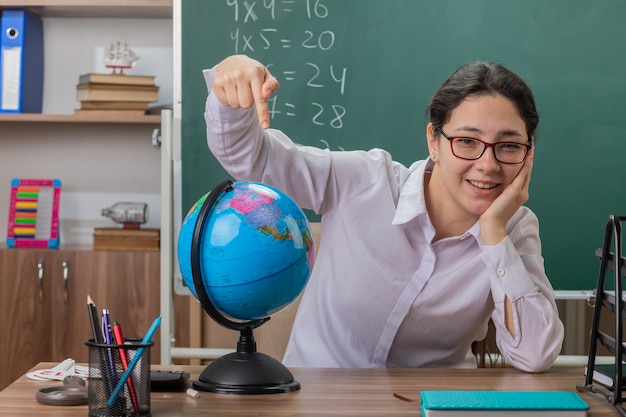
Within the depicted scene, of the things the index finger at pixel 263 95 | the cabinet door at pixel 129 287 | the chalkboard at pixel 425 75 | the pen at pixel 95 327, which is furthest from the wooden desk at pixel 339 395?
the cabinet door at pixel 129 287

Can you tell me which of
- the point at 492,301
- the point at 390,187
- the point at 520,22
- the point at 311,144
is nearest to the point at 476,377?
the point at 492,301

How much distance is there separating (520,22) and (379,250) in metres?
1.28

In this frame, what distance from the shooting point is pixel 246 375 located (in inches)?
55.8

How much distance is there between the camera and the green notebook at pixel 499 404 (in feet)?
3.99

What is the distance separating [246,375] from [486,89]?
2.74 feet

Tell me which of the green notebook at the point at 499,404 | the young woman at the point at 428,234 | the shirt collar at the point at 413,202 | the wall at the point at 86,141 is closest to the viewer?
the green notebook at the point at 499,404

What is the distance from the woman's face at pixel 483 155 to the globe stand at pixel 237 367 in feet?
2.03

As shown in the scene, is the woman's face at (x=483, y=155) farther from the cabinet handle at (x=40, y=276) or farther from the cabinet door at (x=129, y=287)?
the cabinet handle at (x=40, y=276)

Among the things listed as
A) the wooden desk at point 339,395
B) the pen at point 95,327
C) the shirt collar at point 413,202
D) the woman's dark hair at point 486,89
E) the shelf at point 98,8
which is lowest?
the wooden desk at point 339,395

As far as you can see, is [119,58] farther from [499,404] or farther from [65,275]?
[499,404]

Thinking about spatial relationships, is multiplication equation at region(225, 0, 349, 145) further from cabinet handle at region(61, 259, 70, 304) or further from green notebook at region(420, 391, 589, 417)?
green notebook at region(420, 391, 589, 417)

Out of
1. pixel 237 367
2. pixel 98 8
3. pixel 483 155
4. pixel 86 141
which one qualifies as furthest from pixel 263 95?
pixel 86 141

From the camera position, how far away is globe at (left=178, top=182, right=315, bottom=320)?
4.39 ft

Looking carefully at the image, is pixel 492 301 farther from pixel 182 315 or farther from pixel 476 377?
pixel 182 315
